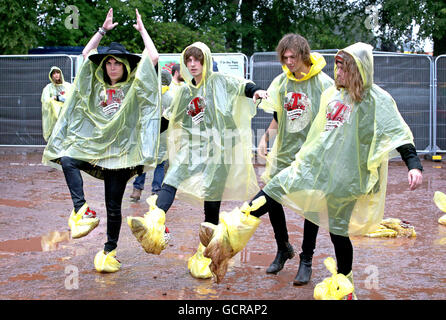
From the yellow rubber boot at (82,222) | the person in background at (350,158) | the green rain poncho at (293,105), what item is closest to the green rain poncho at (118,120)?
the yellow rubber boot at (82,222)

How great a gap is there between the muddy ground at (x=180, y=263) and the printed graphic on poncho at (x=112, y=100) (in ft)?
4.09

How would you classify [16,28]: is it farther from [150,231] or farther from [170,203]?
[150,231]

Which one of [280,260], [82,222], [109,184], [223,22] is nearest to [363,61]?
[280,260]

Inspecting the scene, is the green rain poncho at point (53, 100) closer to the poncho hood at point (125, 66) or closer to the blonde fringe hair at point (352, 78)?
the poncho hood at point (125, 66)

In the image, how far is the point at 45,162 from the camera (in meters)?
5.17

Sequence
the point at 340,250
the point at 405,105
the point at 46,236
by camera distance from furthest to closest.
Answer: the point at 405,105, the point at 46,236, the point at 340,250

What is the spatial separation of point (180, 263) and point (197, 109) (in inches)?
53.7

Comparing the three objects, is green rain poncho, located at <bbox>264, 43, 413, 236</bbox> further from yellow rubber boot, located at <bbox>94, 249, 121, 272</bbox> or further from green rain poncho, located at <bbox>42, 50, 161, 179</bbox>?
yellow rubber boot, located at <bbox>94, 249, 121, 272</bbox>

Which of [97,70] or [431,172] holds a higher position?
[97,70]

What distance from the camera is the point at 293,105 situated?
4703 millimetres

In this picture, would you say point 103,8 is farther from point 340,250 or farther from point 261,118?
point 340,250

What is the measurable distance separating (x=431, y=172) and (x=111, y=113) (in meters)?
8.43

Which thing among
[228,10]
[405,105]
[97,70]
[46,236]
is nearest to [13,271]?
[46,236]

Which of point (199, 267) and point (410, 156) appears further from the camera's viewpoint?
point (199, 267)
